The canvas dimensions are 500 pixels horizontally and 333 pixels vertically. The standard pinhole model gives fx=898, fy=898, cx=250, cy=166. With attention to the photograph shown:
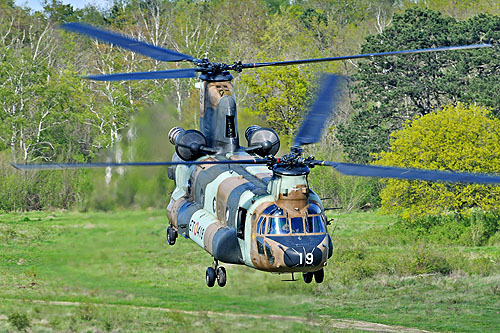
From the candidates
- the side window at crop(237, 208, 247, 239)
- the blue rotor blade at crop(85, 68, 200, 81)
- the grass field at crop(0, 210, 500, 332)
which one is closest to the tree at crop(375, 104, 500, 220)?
the grass field at crop(0, 210, 500, 332)

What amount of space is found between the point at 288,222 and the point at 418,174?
14.3ft

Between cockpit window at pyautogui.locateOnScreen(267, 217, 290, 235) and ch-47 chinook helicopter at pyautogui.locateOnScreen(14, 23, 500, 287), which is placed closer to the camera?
ch-47 chinook helicopter at pyautogui.locateOnScreen(14, 23, 500, 287)

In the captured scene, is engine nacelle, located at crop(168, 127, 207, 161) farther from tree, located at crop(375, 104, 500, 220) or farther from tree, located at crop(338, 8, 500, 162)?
tree, located at crop(338, 8, 500, 162)

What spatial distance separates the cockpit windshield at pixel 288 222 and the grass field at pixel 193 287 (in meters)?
7.04

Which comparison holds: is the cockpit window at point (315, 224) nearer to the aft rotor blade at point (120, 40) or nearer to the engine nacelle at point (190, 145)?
the engine nacelle at point (190, 145)

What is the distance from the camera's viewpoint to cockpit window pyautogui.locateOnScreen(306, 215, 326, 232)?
82.5 feet

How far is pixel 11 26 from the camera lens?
7475 cm

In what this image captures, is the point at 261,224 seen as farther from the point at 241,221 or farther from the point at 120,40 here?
the point at 120,40

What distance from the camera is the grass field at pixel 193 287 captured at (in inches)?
1356

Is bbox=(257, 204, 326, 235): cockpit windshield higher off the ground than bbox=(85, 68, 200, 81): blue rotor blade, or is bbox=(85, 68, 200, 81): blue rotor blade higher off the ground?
bbox=(85, 68, 200, 81): blue rotor blade

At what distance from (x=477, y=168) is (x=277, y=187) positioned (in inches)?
1127

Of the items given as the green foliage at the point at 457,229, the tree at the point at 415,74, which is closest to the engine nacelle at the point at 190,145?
the green foliage at the point at 457,229

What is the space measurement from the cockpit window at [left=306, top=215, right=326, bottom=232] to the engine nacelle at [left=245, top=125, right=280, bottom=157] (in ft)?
21.6

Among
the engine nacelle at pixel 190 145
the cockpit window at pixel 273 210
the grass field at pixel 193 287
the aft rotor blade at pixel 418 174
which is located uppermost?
the engine nacelle at pixel 190 145
